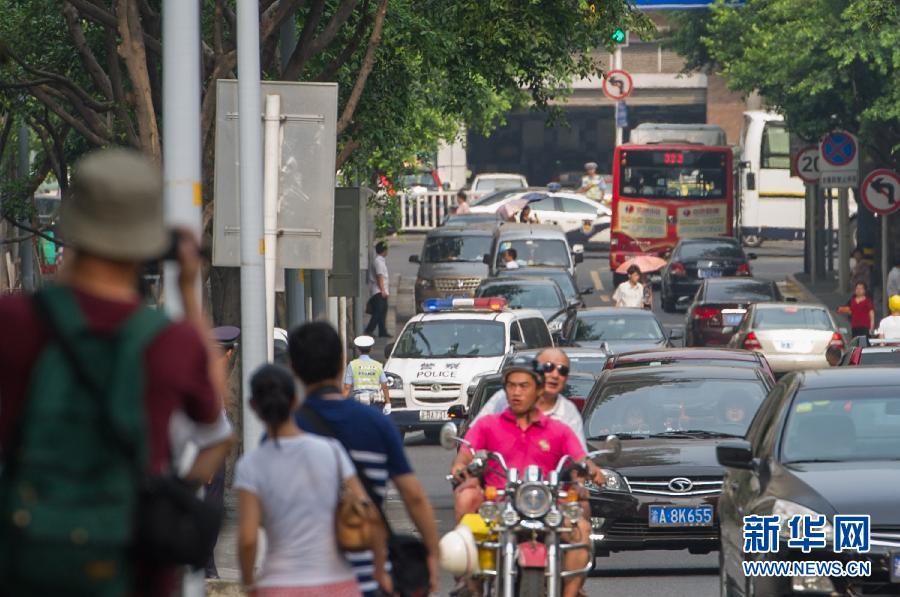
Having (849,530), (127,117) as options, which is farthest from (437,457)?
(849,530)

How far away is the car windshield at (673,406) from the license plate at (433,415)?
10.1 metres

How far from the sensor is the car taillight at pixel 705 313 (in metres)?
33.4

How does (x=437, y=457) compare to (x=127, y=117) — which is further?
(x=437, y=457)

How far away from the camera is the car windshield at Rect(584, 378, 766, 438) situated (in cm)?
1399

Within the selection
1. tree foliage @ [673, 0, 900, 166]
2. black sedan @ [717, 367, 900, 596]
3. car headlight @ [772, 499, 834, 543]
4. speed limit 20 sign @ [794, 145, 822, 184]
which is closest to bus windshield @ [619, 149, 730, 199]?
tree foliage @ [673, 0, 900, 166]

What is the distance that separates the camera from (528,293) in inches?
1323

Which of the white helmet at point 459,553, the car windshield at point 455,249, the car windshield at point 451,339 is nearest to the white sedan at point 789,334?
the car windshield at point 451,339

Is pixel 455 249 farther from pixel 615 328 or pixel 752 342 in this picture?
pixel 752 342

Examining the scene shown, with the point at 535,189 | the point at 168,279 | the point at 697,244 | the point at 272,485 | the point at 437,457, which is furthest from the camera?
the point at 535,189

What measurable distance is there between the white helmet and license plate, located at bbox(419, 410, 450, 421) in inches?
637

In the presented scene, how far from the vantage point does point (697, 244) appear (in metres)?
43.2

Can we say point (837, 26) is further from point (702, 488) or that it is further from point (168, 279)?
point (168, 279)

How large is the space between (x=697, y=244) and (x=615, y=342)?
52.4 ft

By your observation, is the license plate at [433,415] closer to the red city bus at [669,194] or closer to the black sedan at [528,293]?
the black sedan at [528,293]
